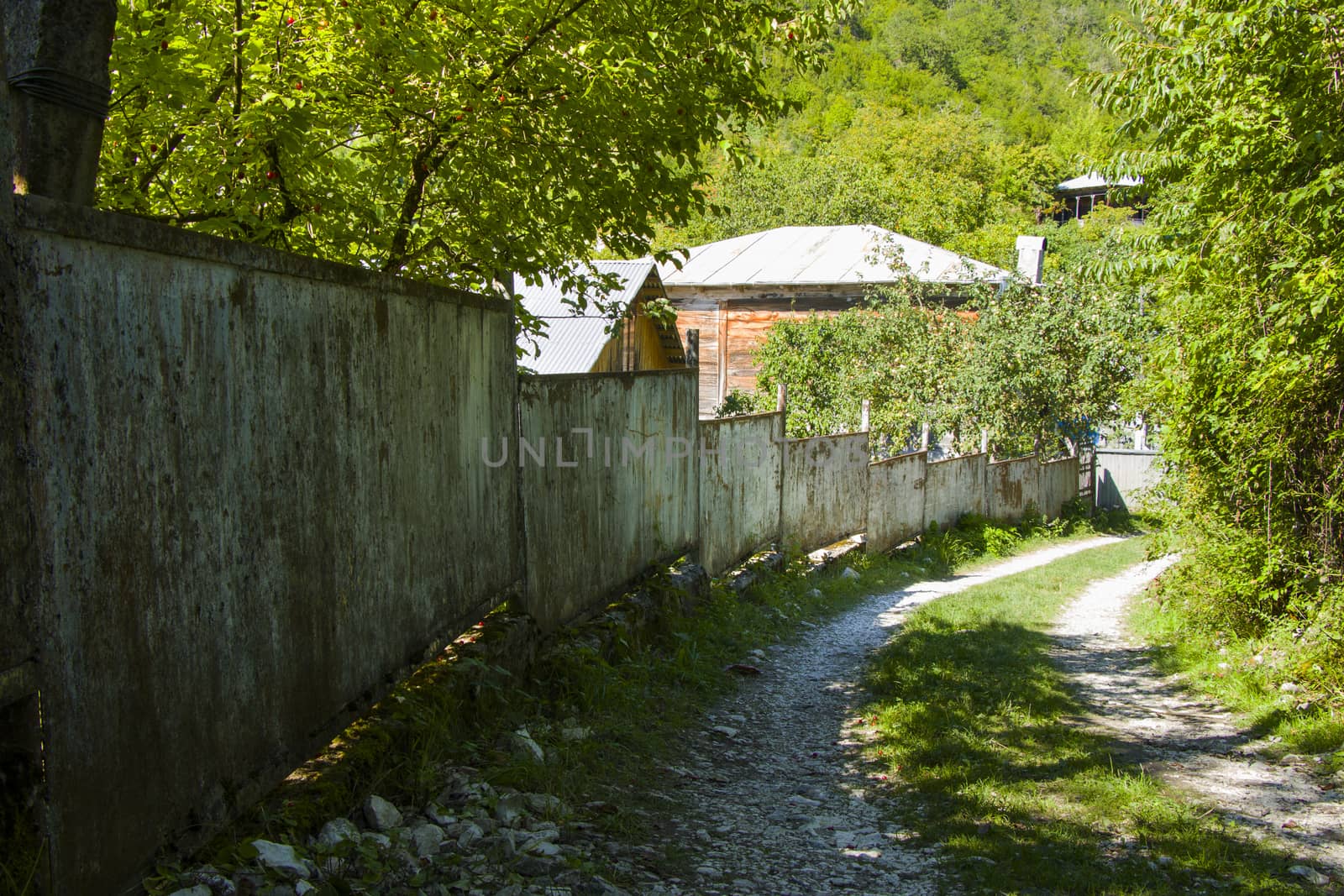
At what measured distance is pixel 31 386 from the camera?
7.04 feet

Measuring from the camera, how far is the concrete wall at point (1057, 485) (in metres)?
21.2

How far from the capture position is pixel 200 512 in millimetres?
2734

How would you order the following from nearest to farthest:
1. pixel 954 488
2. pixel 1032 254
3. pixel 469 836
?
pixel 469 836 → pixel 954 488 → pixel 1032 254

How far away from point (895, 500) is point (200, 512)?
13.2m

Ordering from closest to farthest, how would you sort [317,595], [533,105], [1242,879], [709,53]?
[317,595] < [1242,879] < [533,105] < [709,53]

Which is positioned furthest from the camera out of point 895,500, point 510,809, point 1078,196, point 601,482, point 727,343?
point 1078,196

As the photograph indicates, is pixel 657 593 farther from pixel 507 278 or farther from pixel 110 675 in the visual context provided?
pixel 110 675

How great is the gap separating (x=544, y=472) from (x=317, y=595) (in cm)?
258

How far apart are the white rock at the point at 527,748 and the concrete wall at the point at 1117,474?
23.3 metres

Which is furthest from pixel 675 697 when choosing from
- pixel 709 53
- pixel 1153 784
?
pixel 709 53

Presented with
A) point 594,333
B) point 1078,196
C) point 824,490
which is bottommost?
point 824,490

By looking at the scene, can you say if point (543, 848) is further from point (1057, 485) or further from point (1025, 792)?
point (1057, 485)

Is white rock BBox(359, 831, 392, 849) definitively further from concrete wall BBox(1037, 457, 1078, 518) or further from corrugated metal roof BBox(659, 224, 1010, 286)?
corrugated metal roof BBox(659, 224, 1010, 286)

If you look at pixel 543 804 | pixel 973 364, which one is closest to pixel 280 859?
pixel 543 804
